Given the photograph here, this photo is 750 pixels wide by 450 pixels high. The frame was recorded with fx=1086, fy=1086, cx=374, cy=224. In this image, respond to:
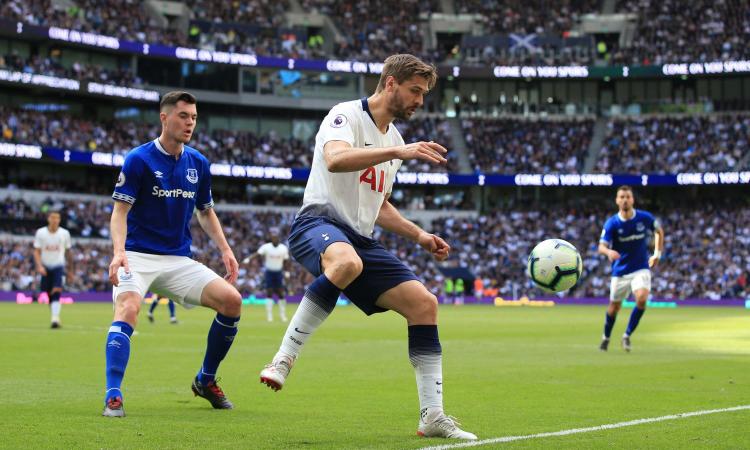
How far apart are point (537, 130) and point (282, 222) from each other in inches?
783

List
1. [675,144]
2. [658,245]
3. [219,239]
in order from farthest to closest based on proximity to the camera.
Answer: [675,144] < [658,245] < [219,239]

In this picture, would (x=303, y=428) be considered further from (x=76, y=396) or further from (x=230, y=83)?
(x=230, y=83)

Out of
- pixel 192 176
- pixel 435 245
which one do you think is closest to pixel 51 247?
pixel 192 176

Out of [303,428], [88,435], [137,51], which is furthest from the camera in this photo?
[137,51]

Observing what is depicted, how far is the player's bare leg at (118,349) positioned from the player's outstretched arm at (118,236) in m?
0.20

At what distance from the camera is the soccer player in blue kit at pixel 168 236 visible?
9.27 m

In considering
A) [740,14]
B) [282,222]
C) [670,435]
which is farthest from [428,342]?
[740,14]

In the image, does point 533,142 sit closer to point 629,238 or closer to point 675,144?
point 675,144

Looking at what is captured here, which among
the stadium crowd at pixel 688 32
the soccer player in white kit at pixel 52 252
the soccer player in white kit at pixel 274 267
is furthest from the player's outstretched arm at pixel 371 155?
the stadium crowd at pixel 688 32

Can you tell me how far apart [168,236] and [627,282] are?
11.5 m

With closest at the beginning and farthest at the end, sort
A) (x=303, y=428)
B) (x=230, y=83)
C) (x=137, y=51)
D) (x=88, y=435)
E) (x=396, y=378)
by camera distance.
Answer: (x=88, y=435), (x=303, y=428), (x=396, y=378), (x=137, y=51), (x=230, y=83)

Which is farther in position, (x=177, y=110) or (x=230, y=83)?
(x=230, y=83)

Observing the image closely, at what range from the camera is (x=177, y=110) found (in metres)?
9.44

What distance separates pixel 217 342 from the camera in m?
9.66
